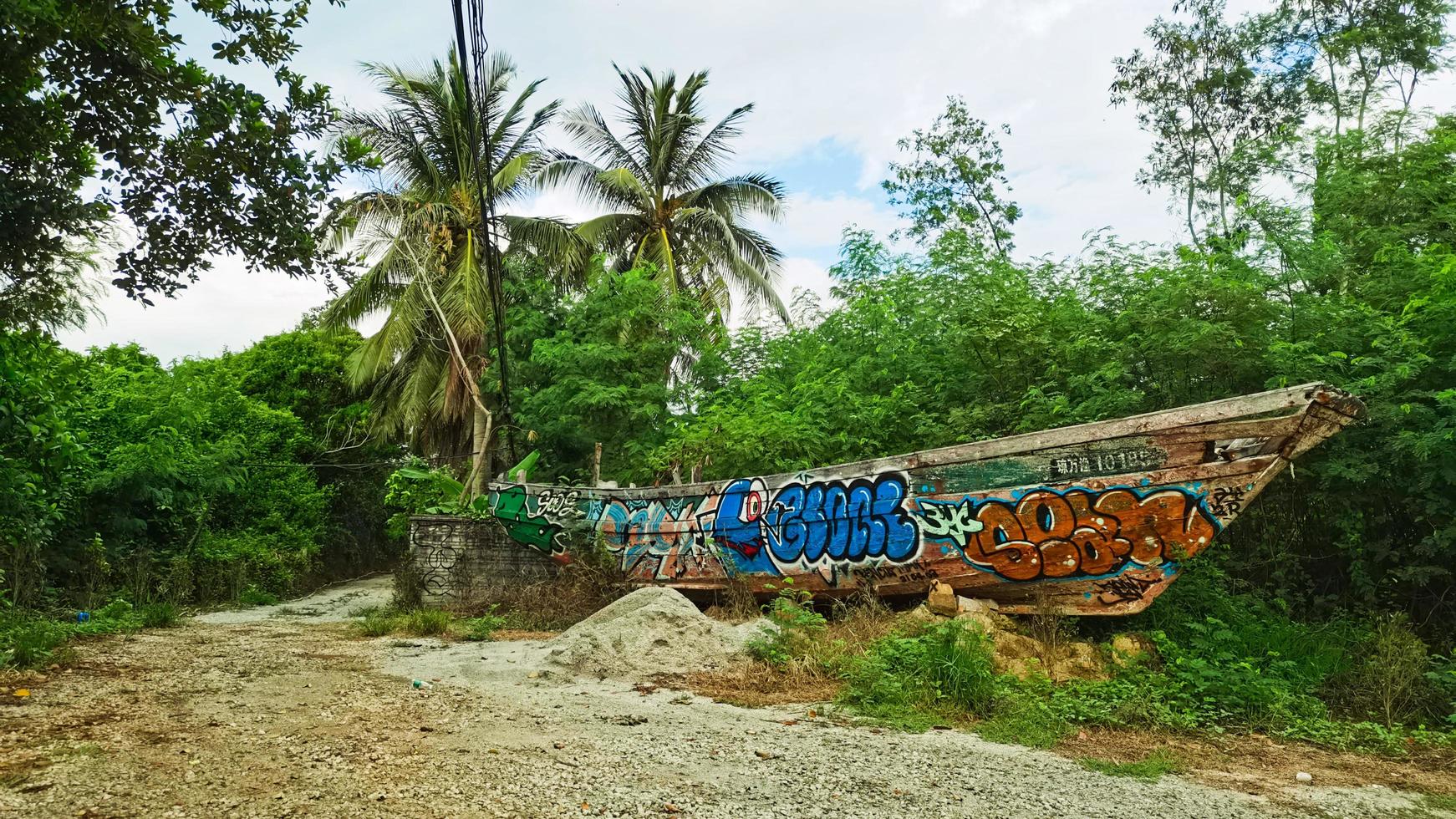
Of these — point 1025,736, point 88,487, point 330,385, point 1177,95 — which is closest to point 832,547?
point 1025,736

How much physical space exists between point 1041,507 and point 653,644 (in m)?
3.63

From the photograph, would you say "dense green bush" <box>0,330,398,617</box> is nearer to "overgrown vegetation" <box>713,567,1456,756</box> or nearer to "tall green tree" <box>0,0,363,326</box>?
"tall green tree" <box>0,0,363,326</box>

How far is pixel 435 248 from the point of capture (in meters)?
19.0

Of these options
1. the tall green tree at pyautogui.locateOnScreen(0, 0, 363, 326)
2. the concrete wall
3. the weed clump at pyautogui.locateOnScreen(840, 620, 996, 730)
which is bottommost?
the weed clump at pyautogui.locateOnScreen(840, 620, 996, 730)

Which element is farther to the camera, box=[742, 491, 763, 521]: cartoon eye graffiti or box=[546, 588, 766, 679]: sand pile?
box=[742, 491, 763, 521]: cartoon eye graffiti

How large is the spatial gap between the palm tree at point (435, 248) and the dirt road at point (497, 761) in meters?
13.7

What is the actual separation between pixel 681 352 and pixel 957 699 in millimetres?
11709

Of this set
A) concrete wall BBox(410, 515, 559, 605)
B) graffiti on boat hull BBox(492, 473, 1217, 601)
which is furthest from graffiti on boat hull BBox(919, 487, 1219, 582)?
concrete wall BBox(410, 515, 559, 605)

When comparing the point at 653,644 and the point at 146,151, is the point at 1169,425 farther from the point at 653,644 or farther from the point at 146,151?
the point at 146,151

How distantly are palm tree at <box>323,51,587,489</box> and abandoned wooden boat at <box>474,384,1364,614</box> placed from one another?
38.6ft

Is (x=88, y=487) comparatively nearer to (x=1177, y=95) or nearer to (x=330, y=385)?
(x=330, y=385)

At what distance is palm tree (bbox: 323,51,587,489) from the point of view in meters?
19.4

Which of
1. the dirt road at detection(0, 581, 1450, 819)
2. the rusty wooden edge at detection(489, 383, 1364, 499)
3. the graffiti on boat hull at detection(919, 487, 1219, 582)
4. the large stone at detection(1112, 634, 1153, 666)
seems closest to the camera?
the dirt road at detection(0, 581, 1450, 819)

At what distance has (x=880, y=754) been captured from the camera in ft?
15.7
